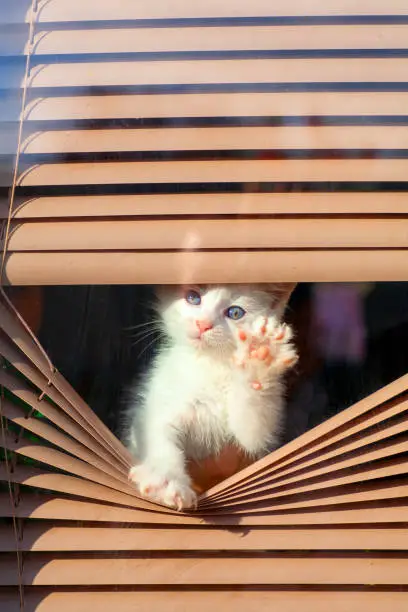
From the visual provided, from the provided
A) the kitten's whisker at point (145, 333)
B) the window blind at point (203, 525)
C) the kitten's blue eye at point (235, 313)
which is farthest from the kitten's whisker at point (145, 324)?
the window blind at point (203, 525)

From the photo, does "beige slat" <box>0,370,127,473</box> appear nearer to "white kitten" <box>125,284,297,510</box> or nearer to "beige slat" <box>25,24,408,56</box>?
"white kitten" <box>125,284,297,510</box>

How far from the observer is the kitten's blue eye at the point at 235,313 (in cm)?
138

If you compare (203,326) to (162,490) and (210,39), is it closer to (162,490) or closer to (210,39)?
(162,490)

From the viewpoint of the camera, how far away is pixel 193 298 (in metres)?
1.36

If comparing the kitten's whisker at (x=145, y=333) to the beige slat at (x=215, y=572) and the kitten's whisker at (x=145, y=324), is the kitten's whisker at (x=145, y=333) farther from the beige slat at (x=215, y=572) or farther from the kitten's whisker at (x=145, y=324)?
the beige slat at (x=215, y=572)

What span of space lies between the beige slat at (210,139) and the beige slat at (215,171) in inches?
1.0

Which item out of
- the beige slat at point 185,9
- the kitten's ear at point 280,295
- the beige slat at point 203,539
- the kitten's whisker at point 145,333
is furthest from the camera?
the kitten's whisker at point 145,333

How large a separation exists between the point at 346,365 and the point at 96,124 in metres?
0.63

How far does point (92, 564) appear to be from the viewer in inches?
46.1

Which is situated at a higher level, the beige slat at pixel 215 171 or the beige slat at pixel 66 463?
the beige slat at pixel 215 171

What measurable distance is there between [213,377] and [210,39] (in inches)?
25.5

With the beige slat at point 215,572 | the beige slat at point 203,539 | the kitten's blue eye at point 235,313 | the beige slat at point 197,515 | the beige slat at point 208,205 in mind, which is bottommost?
the beige slat at point 215,572

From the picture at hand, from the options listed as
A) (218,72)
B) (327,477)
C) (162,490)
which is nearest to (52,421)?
(162,490)

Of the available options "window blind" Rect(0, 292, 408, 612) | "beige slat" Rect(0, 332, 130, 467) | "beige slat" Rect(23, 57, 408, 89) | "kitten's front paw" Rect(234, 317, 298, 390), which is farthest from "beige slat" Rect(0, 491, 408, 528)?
"beige slat" Rect(23, 57, 408, 89)
